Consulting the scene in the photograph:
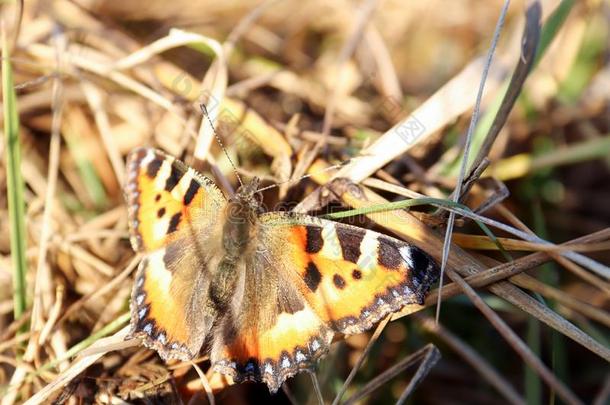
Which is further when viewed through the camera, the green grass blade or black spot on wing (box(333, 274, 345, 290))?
the green grass blade

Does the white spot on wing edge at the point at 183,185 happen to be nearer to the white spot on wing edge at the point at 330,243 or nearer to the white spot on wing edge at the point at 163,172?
the white spot on wing edge at the point at 163,172

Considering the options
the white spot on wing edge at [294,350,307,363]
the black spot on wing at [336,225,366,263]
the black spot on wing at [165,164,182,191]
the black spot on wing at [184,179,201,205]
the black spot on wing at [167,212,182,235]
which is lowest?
the white spot on wing edge at [294,350,307,363]

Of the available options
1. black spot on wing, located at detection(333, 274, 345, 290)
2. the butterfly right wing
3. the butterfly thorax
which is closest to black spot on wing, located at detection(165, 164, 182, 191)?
the butterfly right wing

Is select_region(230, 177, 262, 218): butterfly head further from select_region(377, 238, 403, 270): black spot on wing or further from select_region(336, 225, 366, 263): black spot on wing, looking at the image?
select_region(377, 238, 403, 270): black spot on wing

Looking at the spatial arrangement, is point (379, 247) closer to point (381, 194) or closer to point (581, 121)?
point (381, 194)

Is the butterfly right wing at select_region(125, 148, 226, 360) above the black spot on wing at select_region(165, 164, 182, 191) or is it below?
below

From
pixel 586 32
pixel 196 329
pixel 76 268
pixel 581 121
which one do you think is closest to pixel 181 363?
pixel 196 329

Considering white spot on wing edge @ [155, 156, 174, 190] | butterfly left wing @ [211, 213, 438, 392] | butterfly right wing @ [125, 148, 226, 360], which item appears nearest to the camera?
butterfly left wing @ [211, 213, 438, 392]
